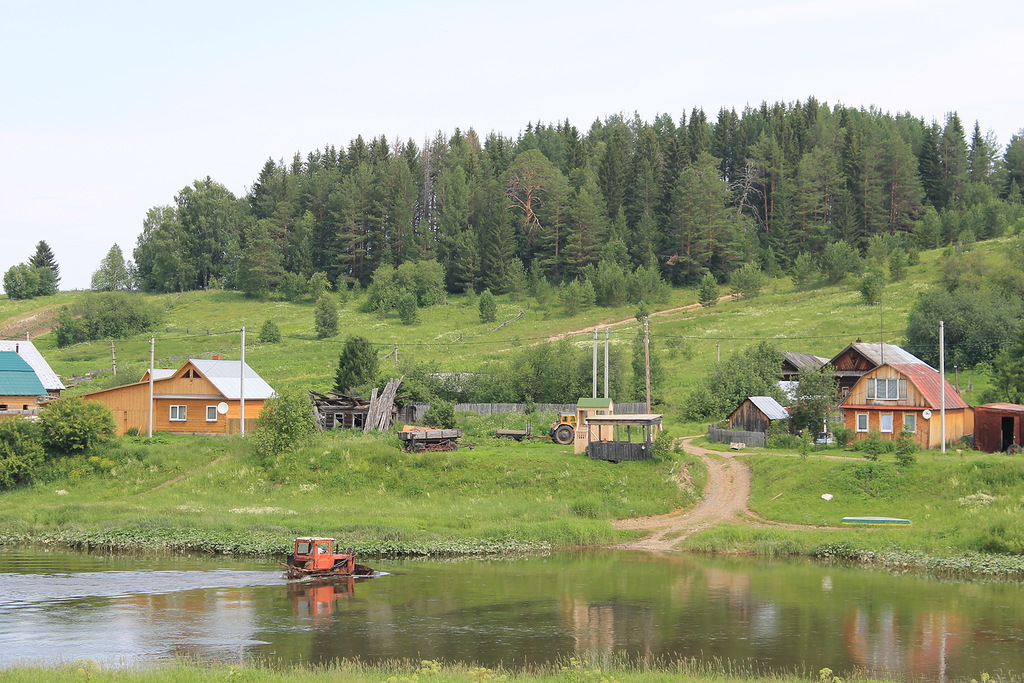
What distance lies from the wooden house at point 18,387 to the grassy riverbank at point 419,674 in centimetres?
4898

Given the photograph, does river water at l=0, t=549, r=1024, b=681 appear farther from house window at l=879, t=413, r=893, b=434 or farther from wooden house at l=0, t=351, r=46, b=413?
wooden house at l=0, t=351, r=46, b=413

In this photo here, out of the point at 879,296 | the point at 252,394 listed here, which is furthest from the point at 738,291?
the point at 252,394

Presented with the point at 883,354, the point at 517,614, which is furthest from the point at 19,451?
the point at 883,354

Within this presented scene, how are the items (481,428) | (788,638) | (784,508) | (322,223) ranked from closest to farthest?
(788,638)
(784,508)
(481,428)
(322,223)

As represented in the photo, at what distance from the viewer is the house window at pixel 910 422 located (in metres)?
56.8

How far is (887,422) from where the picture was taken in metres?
57.8

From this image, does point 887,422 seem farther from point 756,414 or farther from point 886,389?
point 756,414

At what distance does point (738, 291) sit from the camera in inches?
4397

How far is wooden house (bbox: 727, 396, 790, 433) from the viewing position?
61.0m

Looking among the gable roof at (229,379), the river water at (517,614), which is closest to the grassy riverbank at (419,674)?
the river water at (517,614)

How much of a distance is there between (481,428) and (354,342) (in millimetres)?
13353

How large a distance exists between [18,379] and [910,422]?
5688cm

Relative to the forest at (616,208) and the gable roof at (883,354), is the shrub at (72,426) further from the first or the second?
the forest at (616,208)

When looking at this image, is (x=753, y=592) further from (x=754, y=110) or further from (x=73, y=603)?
(x=754, y=110)
